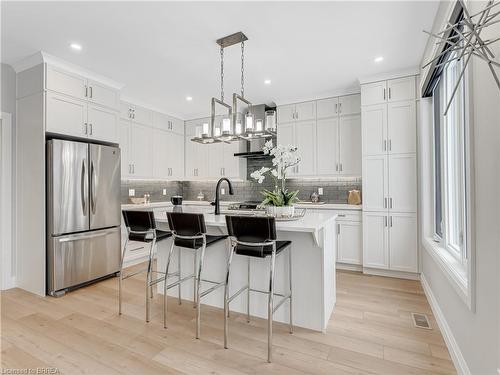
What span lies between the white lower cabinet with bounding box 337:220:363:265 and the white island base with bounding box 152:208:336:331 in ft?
4.74

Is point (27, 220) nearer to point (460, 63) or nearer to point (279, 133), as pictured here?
point (279, 133)

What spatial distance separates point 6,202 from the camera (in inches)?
135

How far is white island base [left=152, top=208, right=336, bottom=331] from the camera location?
7.75 ft

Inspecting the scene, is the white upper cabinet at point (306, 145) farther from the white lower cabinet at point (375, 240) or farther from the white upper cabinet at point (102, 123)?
the white upper cabinet at point (102, 123)

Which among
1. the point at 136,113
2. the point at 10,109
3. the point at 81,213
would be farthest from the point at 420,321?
the point at 10,109

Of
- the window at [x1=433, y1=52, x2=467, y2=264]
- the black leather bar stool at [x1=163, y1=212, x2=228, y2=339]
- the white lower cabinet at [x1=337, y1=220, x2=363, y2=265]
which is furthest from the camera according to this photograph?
the white lower cabinet at [x1=337, y1=220, x2=363, y2=265]

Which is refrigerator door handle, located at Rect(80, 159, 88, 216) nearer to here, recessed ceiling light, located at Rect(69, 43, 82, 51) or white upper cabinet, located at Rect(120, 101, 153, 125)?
recessed ceiling light, located at Rect(69, 43, 82, 51)

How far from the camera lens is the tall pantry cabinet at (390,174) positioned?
365cm

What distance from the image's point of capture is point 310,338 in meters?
2.29

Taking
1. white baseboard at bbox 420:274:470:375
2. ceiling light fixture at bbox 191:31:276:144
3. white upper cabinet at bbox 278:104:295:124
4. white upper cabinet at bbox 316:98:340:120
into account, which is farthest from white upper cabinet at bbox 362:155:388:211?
ceiling light fixture at bbox 191:31:276:144

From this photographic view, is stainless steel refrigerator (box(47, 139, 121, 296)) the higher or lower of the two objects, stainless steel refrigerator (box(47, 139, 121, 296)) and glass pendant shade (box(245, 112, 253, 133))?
the lower

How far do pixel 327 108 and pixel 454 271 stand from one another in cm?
324

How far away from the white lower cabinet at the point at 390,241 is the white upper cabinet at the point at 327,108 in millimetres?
1755

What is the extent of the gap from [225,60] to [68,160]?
2281mm
